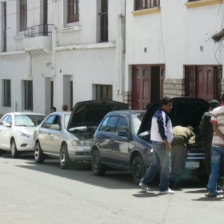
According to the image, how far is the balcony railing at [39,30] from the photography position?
3125cm

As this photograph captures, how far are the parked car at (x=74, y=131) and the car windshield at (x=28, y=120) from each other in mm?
3217

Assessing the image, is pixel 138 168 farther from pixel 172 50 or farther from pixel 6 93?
pixel 6 93

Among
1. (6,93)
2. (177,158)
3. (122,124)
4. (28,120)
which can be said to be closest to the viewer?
(177,158)

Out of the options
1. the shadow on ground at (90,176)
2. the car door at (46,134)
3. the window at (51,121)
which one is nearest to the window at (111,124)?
the shadow on ground at (90,176)

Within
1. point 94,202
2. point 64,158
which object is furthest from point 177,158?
point 64,158

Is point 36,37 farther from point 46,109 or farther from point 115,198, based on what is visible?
point 115,198

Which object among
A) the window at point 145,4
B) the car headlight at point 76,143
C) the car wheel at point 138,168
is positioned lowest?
the car wheel at point 138,168

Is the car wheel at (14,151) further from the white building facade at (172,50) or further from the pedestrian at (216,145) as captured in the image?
the pedestrian at (216,145)

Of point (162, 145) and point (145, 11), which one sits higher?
point (145, 11)

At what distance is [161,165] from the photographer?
13109mm

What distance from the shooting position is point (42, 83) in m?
32.8

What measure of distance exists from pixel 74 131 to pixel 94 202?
23.4 ft


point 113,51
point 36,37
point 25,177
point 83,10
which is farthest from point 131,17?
point 25,177

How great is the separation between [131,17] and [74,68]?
5491 mm
